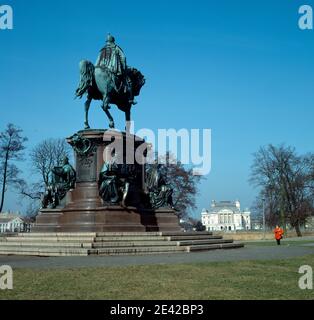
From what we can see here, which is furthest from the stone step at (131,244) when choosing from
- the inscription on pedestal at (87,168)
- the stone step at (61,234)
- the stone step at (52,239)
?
the inscription on pedestal at (87,168)

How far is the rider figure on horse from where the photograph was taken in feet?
79.9

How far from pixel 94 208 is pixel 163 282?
11742 millimetres

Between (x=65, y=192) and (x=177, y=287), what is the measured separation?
15211 millimetres

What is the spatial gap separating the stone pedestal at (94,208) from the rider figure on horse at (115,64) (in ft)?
9.41

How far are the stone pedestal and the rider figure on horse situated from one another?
2.87 m

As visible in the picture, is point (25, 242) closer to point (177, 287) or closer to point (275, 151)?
point (177, 287)

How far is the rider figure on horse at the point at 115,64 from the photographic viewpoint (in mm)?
24359

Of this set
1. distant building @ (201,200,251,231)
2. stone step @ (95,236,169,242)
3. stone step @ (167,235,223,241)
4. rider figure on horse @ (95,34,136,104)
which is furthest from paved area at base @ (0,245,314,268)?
distant building @ (201,200,251,231)

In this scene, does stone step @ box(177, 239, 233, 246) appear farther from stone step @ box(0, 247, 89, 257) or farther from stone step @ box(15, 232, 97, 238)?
stone step @ box(0, 247, 89, 257)

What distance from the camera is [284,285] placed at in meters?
9.73

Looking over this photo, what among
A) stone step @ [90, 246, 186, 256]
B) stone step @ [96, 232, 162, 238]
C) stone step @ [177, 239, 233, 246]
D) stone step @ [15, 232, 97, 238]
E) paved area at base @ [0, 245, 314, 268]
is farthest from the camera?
stone step @ [177, 239, 233, 246]

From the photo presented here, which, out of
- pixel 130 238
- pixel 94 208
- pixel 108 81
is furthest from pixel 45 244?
pixel 108 81

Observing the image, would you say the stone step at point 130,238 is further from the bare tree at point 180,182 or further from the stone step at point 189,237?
the bare tree at point 180,182
